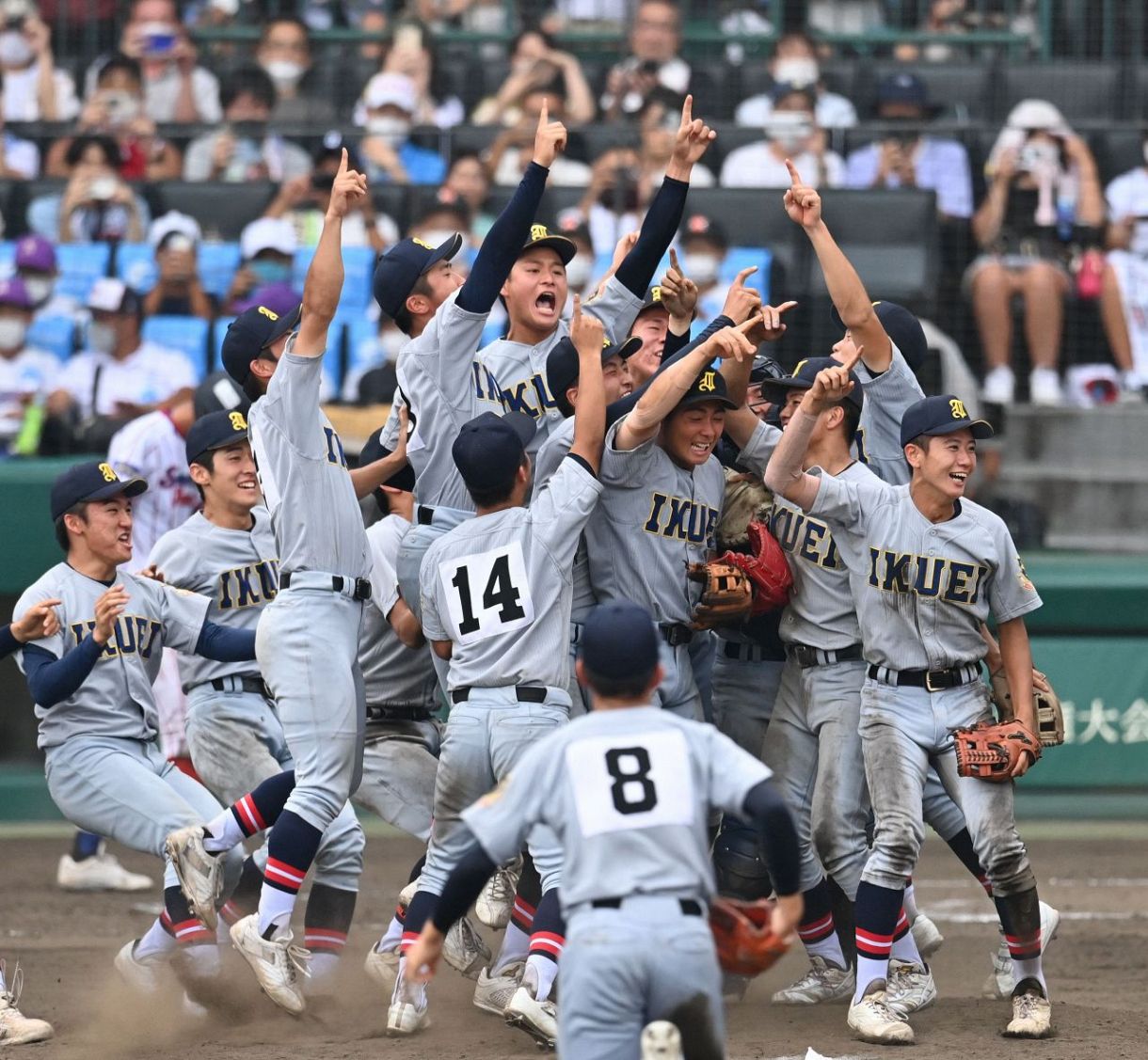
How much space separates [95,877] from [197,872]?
9.75 feet

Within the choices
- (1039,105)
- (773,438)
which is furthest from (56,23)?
(773,438)

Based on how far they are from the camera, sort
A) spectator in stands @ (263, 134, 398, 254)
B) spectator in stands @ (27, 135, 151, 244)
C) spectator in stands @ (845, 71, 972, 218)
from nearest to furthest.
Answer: spectator in stands @ (263, 134, 398, 254), spectator in stands @ (845, 71, 972, 218), spectator in stands @ (27, 135, 151, 244)

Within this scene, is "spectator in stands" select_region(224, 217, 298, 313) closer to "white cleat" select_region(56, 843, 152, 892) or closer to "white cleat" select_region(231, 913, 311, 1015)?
"white cleat" select_region(56, 843, 152, 892)

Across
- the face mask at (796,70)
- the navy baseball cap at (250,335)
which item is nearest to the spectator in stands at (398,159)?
the face mask at (796,70)

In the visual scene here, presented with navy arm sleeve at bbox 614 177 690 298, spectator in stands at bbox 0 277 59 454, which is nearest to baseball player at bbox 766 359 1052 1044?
navy arm sleeve at bbox 614 177 690 298

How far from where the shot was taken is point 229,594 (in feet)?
20.9

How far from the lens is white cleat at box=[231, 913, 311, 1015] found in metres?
5.46

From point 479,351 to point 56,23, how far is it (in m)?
7.93

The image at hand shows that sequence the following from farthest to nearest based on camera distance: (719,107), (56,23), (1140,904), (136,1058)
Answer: (56,23), (719,107), (1140,904), (136,1058)

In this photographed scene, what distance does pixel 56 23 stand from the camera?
43.0 feet

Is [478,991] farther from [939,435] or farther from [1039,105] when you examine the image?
[1039,105]

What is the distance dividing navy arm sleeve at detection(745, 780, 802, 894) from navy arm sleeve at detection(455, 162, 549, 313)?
6.88 ft

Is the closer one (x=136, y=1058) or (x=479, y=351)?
(x=136, y=1058)

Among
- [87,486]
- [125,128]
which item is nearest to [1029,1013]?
[87,486]
